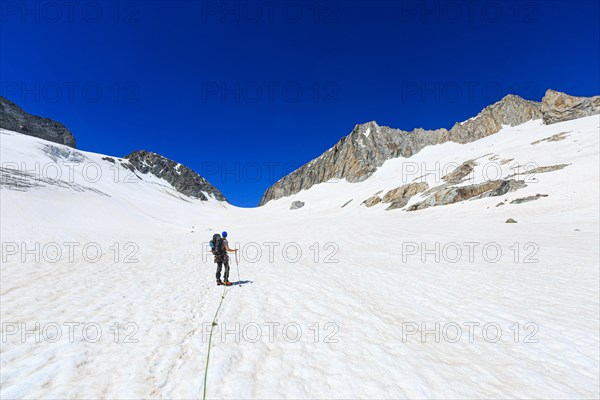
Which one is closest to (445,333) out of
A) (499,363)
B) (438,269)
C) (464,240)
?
(499,363)

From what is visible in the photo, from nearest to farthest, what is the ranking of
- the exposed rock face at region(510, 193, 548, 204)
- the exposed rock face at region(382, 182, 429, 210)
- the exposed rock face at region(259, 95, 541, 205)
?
the exposed rock face at region(510, 193, 548, 204)
the exposed rock face at region(382, 182, 429, 210)
the exposed rock face at region(259, 95, 541, 205)

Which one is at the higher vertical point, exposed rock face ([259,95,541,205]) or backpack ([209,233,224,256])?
exposed rock face ([259,95,541,205])

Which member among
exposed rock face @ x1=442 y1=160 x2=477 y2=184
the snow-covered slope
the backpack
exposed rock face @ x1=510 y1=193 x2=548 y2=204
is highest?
exposed rock face @ x1=442 y1=160 x2=477 y2=184

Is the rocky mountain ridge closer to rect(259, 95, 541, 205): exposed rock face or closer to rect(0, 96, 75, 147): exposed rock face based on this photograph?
rect(259, 95, 541, 205): exposed rock face

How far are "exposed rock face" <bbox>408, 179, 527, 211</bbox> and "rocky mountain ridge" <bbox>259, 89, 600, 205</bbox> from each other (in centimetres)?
8116

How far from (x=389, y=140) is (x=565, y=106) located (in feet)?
221

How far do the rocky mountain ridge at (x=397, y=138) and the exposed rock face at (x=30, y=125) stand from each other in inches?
5005

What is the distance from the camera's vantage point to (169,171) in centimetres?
16825

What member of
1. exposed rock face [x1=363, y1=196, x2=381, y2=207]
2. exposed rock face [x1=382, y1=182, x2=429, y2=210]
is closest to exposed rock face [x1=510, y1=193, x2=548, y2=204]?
exposed rock face [x1=382, y1=182, x2=429, y2=210]

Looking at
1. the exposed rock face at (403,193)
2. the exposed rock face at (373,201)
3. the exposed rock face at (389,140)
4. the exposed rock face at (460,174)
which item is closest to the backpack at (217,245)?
the exposed rock face at (403,193)

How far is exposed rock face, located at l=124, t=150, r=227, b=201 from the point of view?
162 metres

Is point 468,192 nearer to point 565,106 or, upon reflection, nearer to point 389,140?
point 565,106

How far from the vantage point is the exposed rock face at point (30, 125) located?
11414cm

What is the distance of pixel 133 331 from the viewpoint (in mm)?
5910
